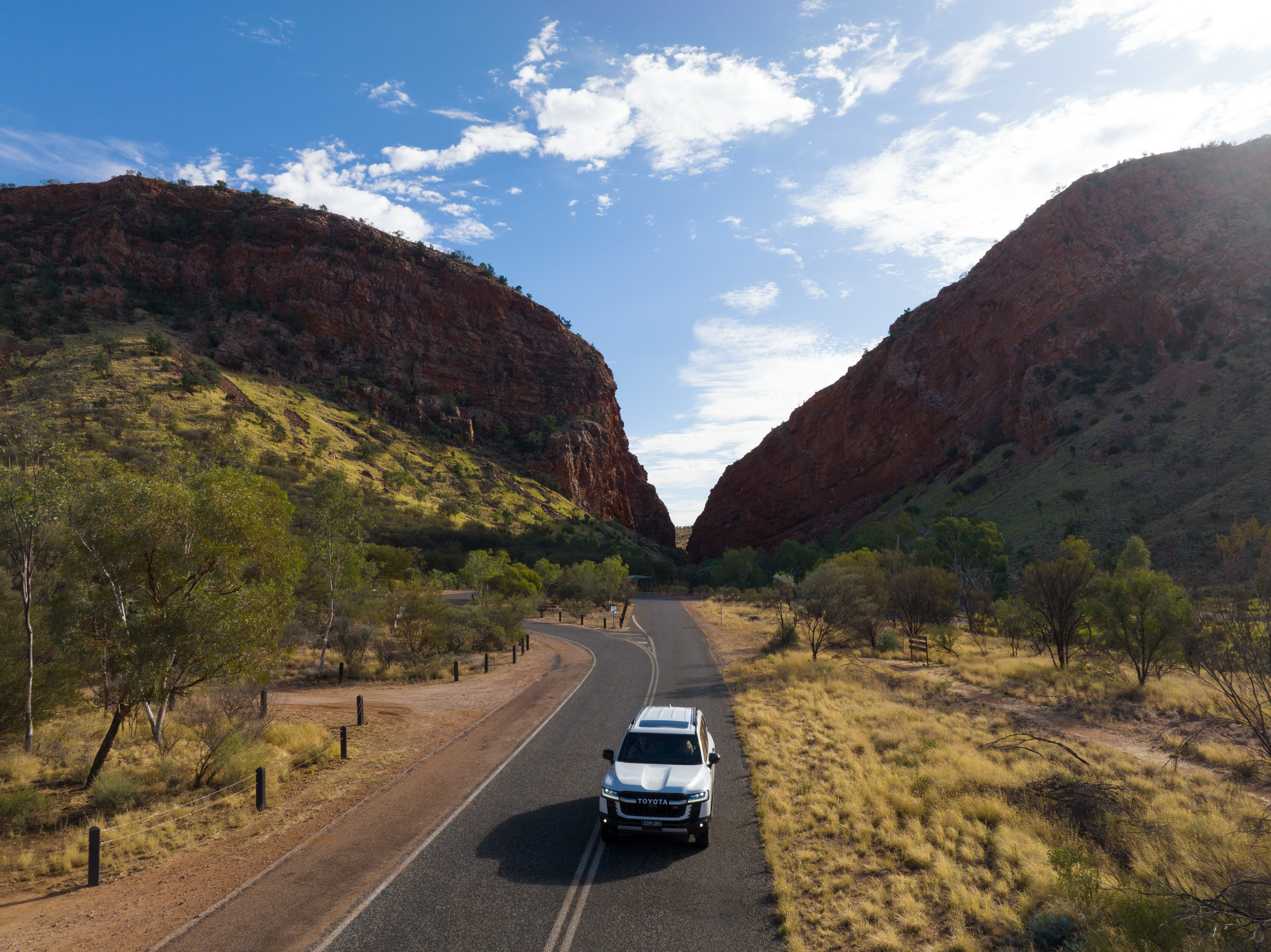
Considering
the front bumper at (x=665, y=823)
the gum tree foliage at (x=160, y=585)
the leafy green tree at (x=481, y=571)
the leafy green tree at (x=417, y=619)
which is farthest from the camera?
the leafy green tree at (x=481, y=571)

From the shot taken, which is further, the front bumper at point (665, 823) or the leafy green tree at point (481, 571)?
the leafy green tree at point (481, 571)

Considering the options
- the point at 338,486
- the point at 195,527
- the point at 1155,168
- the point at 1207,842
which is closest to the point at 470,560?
the point at 338,486

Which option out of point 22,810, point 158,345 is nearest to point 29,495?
point 22,810

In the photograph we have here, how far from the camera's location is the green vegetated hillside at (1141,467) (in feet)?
145

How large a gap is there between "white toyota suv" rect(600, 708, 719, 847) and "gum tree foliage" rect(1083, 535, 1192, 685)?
18454 millimetres

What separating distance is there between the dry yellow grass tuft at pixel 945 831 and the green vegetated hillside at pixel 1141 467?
108ft

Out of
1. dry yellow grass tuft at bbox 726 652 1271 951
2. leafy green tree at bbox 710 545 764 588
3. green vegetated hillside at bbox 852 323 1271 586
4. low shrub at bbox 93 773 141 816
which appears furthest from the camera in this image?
leafy green tree at bbox 710 545 764 588

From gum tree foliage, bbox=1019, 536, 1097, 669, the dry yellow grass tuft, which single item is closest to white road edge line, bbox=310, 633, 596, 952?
the dry yellow grass tuft

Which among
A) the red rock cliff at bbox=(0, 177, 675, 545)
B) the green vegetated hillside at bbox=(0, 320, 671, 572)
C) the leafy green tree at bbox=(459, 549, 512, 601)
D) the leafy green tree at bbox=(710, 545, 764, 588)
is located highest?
the red rock cliff at bbox=(0, 177, 675, 545)

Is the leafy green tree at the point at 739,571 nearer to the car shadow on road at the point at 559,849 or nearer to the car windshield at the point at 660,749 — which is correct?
the car windshield at the point at 660,749

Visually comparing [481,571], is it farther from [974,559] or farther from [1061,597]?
[974,559]

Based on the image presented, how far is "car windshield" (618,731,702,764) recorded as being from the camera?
32.7 feet

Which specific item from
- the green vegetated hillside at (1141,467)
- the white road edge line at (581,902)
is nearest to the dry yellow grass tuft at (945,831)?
the white road edge line at (581,902)

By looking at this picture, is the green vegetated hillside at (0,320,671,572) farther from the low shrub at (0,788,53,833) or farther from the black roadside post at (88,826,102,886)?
the black roadside post at (88,826,102,886)
